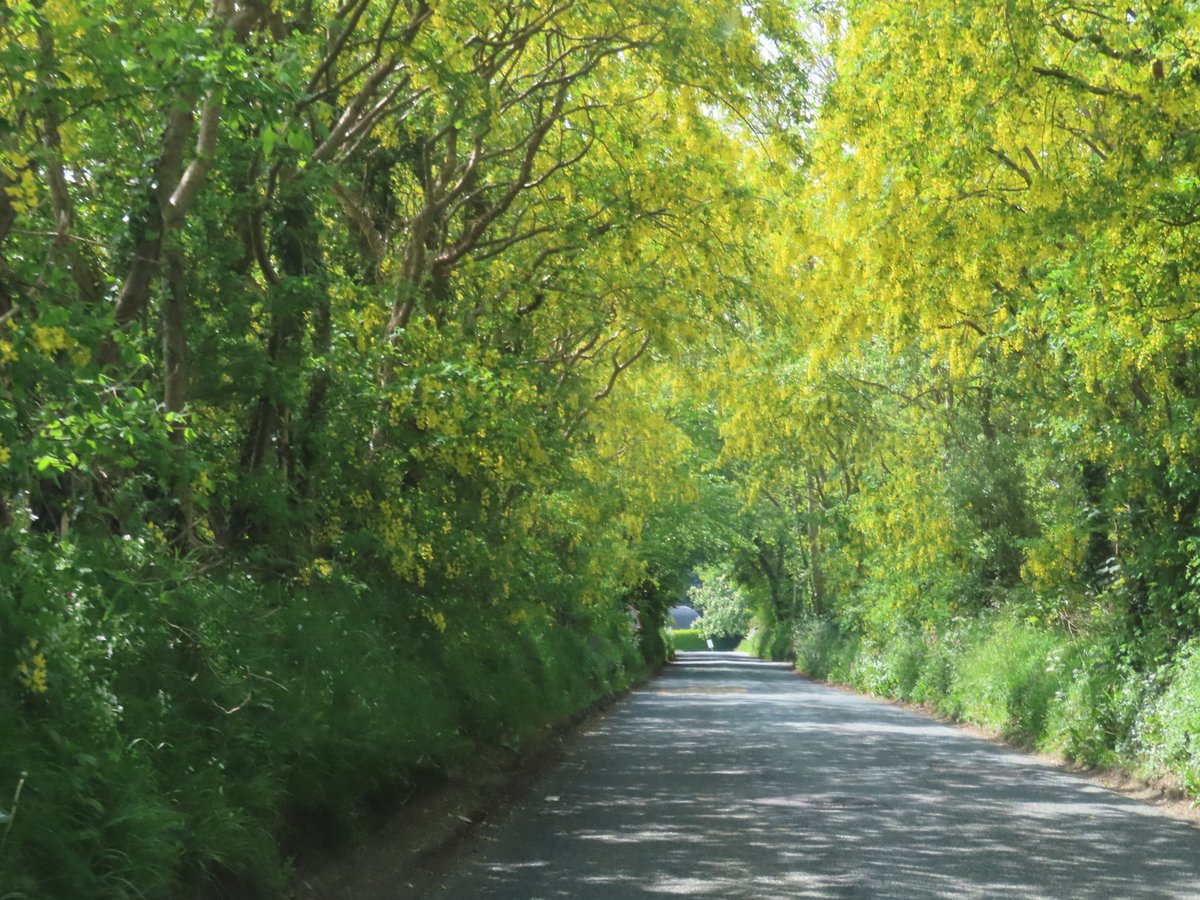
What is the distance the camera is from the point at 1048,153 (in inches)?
560

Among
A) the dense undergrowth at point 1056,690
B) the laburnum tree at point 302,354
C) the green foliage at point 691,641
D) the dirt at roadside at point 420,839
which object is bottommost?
the green foliage at point 691,641

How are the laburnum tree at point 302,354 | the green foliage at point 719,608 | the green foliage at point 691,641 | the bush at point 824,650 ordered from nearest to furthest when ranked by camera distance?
the laburnum tree at point 302,354, the bush at point 824,650, the green foliage at point 719,608, the green foliage at point 691,641

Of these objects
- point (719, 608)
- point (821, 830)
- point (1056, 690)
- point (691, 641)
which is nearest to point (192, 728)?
point (821, 830)

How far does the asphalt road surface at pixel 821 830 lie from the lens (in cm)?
809

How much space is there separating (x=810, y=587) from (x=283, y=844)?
5008cm

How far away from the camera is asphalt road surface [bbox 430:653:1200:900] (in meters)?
8.09

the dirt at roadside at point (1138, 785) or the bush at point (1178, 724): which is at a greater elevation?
the bush at point (1178, 724)

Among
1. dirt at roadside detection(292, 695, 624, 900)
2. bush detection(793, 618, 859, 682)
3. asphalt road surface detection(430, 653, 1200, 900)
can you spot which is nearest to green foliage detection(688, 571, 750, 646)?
bush detection(793, 618, 859, 682)

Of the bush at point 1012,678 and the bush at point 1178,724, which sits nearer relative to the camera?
the bush at point 1178,724

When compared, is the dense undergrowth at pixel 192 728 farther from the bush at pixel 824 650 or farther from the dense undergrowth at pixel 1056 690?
the bush at pixel 824 650

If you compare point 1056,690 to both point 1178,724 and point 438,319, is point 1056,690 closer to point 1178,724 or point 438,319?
point 1178,724

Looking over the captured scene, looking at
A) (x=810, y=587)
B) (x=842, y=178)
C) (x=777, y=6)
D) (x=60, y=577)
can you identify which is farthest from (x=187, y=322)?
(x=810, y=587)

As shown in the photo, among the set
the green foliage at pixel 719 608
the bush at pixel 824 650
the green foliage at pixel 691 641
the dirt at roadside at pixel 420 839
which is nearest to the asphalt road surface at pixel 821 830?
the dirt at roadside at pixel 420 839

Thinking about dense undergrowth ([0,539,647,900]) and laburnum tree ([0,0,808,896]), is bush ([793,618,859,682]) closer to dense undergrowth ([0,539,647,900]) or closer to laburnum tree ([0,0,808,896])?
laburnum tree ([0,0,808,896])
